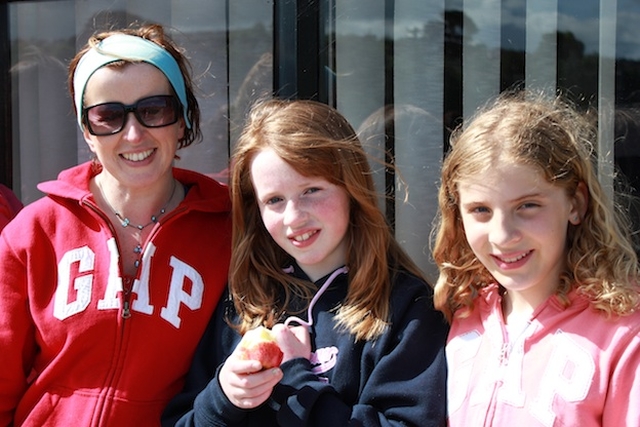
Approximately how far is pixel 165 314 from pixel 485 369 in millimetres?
955

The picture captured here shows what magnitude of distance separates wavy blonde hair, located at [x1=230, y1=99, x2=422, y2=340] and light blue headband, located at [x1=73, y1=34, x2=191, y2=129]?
271 mm

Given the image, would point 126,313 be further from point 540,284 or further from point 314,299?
point 540,284

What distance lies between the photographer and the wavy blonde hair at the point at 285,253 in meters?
2.41

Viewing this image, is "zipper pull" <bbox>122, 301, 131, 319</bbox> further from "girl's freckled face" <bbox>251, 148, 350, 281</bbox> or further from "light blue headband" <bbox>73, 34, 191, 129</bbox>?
"light blue headband" <bbox>73, 34, 191, 129</bbox>

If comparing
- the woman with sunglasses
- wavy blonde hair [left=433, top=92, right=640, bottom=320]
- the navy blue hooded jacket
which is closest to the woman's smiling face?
the woman with sunglasses

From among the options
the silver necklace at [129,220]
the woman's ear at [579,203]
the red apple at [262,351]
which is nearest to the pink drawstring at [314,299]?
the red apple at [262,351]

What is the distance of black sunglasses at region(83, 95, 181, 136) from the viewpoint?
8.30ft

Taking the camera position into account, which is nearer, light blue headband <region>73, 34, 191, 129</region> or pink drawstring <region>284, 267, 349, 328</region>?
pink drawstring <region>284, 267, 349, 328</region>

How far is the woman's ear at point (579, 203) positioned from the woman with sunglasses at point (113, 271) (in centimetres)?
107

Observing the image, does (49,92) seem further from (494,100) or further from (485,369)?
(485,369)

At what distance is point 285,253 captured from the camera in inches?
104

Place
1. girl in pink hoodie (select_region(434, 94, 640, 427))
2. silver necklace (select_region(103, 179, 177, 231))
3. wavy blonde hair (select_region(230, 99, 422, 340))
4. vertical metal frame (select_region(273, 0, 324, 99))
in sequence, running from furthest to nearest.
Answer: vertical metal frame (select_region(273, 0, 324, 99))
silver necklace (select_region(103, 179, 177, 231))
wavy blonde hair (select_region(230, 99, 422, 340))
girl in pink hoodie (select_region(434, 94, 640, 427))

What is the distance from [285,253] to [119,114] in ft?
2.17

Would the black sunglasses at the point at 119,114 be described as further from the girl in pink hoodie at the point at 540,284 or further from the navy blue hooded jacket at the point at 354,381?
the girl in pink hoodie at the point at 540,284
